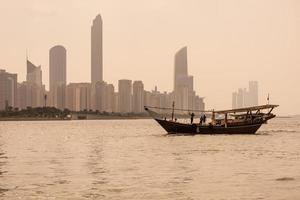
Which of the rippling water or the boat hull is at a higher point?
the boat hull

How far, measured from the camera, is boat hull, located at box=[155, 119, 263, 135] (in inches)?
3005

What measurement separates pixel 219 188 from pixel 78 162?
1610 cm

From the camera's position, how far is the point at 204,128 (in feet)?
250

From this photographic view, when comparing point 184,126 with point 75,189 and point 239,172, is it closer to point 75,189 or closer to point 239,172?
point 239,172

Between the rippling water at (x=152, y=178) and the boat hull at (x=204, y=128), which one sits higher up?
the boat hull at (x=204, y=128)

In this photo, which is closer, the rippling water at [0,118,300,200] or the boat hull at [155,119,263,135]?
the rippling water at [0,118,300,200]

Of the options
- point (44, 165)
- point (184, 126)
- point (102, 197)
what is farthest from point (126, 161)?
point (184, 126)

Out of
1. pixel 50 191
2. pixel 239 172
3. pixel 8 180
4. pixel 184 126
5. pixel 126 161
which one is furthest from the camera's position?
pixel 184 126

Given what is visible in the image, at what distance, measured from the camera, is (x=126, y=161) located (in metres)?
41.0

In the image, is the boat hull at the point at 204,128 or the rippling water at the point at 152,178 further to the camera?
the boat hull at the point at 204,128

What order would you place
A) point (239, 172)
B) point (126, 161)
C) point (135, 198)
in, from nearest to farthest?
point (135, 198), point (239, 172), point (126, 161)

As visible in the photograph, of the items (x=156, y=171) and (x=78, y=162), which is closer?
(x=156, y=171)

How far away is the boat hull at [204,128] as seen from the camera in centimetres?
7632

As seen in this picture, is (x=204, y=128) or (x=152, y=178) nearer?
(x=152, y=178)
